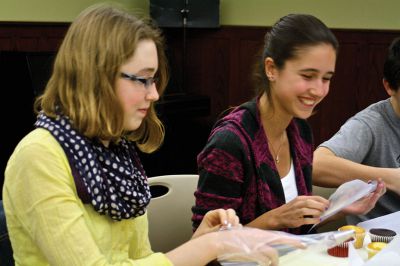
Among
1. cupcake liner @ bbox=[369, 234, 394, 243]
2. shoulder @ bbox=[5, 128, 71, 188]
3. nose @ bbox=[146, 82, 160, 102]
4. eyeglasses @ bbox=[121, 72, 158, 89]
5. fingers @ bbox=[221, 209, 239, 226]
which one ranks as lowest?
cupcake liner @ bbox=[369, 234, 394, 243]

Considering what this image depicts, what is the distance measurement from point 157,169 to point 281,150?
3092mm

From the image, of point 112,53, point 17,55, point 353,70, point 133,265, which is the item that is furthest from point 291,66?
point 353,70

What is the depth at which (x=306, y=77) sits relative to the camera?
167 centimetres

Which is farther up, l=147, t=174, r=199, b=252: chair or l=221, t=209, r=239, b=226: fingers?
l=221, t=209, r=239, b=226: fingers

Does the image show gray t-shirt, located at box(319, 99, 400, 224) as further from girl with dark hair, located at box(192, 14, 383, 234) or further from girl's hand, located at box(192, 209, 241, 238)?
girl's hand, located at box(192, 209, 241, 238)

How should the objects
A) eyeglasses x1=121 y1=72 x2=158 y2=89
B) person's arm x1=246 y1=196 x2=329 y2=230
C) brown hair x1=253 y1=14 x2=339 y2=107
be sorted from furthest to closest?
brown hair x1=253 y1=14 x2=339 y2=107, person's arm x1=246 y1=196 x2=329 y2=230, eyeglasses x1=121 y1=72 x2=158 y2=89

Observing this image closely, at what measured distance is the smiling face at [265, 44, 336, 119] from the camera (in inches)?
65.7

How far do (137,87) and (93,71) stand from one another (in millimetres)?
107

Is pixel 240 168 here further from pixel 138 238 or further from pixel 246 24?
pixel 246 24

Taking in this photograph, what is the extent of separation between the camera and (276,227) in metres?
1.58

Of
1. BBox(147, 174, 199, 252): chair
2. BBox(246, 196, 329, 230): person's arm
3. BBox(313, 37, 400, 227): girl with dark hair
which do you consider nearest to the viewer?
BBox(246, 196, 329, 230): person's arm

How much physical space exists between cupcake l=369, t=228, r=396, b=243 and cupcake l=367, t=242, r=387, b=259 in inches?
1.7

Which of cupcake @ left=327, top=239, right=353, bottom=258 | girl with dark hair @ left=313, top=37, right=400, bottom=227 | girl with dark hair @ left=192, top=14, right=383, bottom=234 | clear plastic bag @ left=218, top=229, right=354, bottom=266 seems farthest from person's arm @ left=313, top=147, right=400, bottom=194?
clear plastic bag @ left=218, top=229, right=354, bottom=266

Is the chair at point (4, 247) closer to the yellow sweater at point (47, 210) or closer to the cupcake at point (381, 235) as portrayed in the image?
the yellow sweater at point (47, 210)
